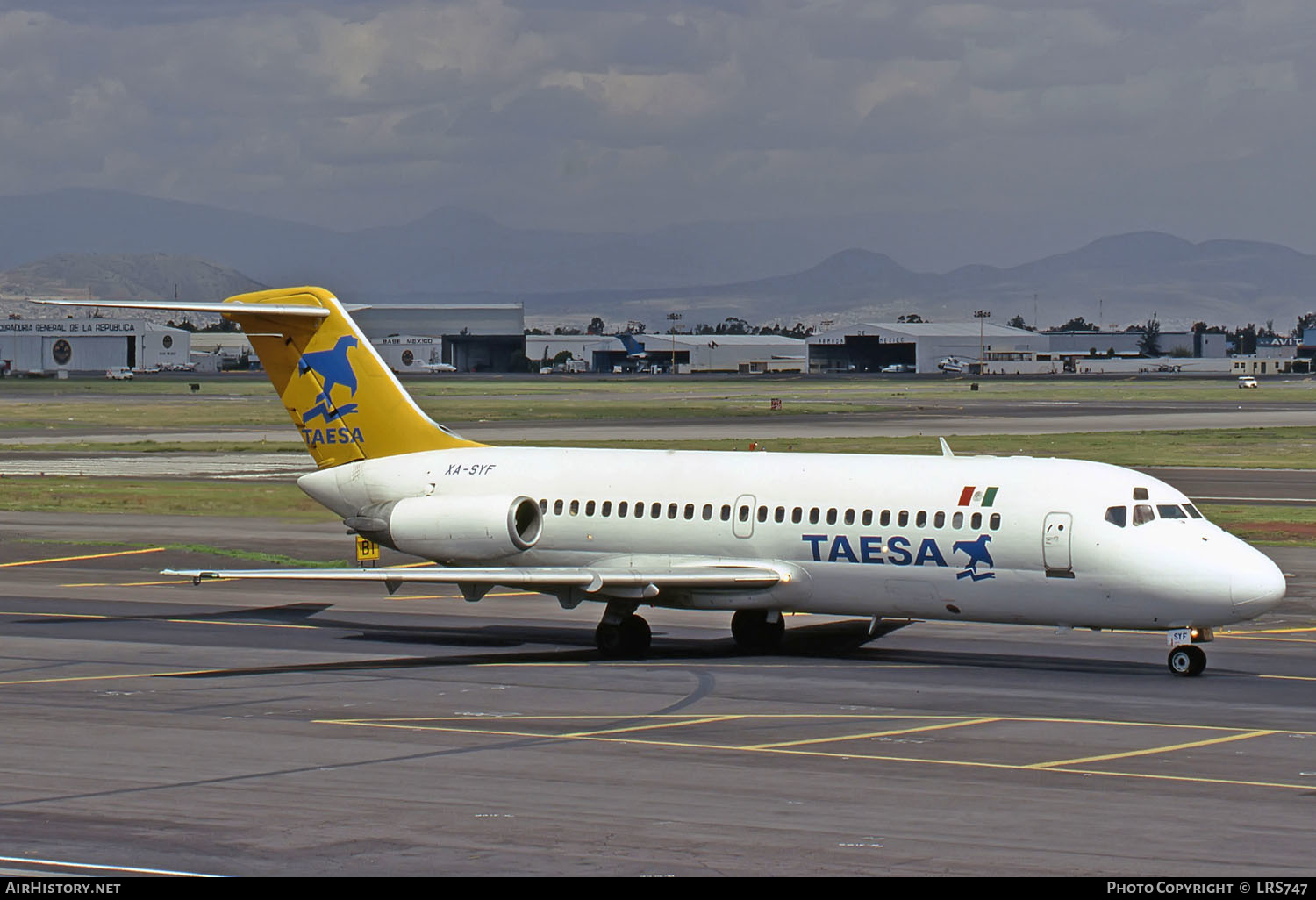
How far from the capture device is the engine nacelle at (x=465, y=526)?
35.2 meters

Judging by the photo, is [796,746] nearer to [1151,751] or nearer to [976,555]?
[1151,751]

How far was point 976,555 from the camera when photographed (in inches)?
1229

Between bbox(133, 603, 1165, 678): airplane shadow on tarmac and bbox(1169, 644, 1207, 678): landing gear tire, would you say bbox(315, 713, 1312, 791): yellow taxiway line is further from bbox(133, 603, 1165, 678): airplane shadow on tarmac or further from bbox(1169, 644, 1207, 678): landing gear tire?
bbox(133, 603, 1165, 678): airplane shadow on tarmac

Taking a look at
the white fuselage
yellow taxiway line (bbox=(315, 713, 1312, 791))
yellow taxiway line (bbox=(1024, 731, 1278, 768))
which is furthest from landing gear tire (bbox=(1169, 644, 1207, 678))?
yellow taxiway line (bbox=(1024, 731, 1278, 768))

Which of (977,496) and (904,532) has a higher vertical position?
(977,496)

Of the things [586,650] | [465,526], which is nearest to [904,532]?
[586,650]

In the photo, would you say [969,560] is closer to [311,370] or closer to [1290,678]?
[1290,678]

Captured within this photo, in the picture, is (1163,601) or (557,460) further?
(557,460)

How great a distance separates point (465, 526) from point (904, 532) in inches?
362

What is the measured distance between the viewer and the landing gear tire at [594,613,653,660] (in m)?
33.7

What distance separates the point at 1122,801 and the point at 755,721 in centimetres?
716

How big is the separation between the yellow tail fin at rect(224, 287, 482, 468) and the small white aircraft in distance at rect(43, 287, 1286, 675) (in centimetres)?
5

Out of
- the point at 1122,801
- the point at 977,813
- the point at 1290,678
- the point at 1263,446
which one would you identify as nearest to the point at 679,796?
the point at 977,813

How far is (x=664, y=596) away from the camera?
33.7 metres
